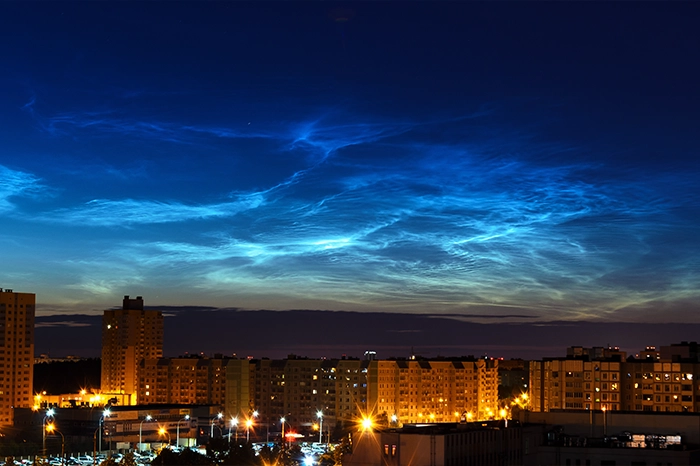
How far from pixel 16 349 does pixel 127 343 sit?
77.0ft

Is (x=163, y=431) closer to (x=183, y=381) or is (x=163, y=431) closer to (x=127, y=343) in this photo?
(x=183, y=381)

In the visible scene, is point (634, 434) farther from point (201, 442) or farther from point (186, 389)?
point (186, 389)

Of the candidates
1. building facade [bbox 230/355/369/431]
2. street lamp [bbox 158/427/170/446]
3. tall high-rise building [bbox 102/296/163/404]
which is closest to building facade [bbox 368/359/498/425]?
building facade [bbox 230/355/369/431]

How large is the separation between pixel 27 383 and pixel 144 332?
26732 mm

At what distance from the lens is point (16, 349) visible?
128 metres

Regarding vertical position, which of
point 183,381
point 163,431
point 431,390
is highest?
point 183,381

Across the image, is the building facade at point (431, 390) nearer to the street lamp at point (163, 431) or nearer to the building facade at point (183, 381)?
the building facade at point (183, 381)

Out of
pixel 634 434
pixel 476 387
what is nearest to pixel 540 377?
pixel 476 387

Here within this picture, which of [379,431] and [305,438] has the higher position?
[379,431]

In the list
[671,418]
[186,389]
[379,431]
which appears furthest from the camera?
[186,389]

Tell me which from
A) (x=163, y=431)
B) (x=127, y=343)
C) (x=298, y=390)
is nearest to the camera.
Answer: (x=163, y=431)

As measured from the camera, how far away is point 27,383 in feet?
415

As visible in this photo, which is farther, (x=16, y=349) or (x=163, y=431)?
(x=16, y=349)

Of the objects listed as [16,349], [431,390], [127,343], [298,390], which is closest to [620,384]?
[431,390]
